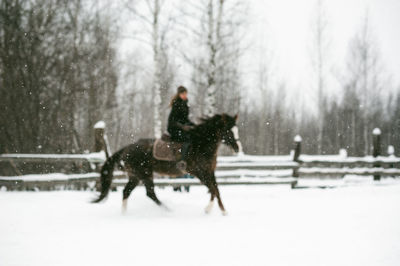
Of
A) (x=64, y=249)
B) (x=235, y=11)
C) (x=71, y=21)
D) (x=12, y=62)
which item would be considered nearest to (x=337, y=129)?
(x=235, y=11)

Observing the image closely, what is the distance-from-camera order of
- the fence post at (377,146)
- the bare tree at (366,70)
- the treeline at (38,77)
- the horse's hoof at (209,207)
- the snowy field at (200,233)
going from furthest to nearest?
the bare tree at (366,70) → the fence post at (377,146) → the treeline at (38,77) → the horse's hoof at (209,207) → the snowy field at (200,233)

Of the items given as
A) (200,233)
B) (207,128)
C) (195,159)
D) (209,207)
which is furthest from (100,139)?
(200,233)

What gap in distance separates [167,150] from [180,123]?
0.61 m

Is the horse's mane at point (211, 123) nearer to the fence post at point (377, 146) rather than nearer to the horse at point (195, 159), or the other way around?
the horse at point (195, 159)

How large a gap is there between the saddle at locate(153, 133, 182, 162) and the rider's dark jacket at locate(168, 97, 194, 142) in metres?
0.13

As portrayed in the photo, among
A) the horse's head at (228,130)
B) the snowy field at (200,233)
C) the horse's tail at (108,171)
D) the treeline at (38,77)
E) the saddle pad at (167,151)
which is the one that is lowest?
the snowy field at (200,233)

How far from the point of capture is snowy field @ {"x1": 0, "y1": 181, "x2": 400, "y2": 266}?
363 cm

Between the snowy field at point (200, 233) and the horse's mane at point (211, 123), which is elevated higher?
the horse's mane at point (211, 123)

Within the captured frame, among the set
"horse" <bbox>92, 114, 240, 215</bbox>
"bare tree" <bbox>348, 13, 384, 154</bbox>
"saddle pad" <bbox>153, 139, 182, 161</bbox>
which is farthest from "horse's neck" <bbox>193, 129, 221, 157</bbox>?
"bare tree" <bbox>348, 13, 384, 154</bbox>

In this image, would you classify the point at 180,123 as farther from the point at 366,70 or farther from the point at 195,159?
the point at 366,70

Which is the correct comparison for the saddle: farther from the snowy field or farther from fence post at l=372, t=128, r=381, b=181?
fence post at l=372, t=128, r=381, b=181

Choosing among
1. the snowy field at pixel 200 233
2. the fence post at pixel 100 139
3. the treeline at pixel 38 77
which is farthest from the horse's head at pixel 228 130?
→ the treeline at pixel 38 77

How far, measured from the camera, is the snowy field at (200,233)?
3.63m

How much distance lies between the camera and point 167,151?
20.8ft
